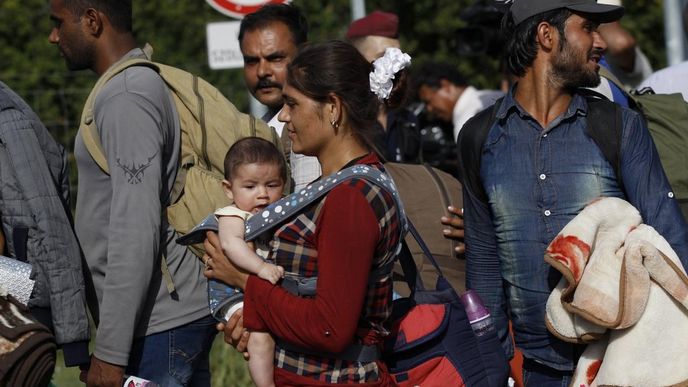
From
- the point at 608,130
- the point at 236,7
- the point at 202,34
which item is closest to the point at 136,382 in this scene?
the point at 608,130

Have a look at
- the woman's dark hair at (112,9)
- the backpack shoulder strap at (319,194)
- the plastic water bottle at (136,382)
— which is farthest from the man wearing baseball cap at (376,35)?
the backpack shoulder strap at (319,194)

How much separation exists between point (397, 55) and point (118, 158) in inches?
39.6

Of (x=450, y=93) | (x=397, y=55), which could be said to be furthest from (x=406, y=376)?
(x=450, y=93)

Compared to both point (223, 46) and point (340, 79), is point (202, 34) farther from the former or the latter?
point (340, 79)

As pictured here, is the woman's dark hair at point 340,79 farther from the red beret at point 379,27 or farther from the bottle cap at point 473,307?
the red beret at point 379,27

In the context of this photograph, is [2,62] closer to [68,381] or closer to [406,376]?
[68,381]

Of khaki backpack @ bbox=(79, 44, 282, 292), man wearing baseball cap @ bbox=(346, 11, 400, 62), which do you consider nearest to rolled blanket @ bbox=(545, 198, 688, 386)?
khaki backpack @ bbox=(79, 44, 282, 292)

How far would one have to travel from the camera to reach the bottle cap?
411 centimetres

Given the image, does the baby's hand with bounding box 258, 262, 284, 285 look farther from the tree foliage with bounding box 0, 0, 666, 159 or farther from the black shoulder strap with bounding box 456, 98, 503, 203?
the tree foliage with bounding box 0, 0, 666, 159

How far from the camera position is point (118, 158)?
14.0ft

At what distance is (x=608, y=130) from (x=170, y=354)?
1.67 m

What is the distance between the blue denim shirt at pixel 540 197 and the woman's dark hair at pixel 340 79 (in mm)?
465

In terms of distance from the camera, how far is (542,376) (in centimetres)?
421

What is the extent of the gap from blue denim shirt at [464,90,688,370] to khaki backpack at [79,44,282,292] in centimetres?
88
